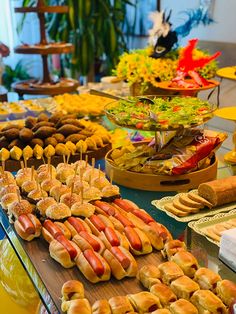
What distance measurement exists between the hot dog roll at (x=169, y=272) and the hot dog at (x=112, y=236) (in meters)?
0.13

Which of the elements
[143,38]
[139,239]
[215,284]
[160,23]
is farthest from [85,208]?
[143,38]

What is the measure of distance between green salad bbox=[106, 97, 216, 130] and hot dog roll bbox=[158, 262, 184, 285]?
0.57 meters

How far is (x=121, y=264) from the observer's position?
95 centimetres

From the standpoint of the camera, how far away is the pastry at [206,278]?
0.88m

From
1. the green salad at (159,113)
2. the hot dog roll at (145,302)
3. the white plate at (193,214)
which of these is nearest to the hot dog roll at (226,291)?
the hot dog roll at (145,302)

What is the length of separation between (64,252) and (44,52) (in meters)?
2.06

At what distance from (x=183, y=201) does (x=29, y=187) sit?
0.46 metres

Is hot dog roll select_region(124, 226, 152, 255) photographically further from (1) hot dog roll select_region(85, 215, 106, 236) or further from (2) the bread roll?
(2) the bread roll

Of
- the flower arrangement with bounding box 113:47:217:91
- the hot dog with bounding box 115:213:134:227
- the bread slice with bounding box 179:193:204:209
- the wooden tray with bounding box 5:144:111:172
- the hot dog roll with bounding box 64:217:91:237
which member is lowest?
the wooden tray with bounding box 5:144:111:172

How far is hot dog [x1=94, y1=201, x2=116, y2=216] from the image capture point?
1.17 meters

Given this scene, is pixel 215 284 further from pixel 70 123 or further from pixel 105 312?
pixel 70 123

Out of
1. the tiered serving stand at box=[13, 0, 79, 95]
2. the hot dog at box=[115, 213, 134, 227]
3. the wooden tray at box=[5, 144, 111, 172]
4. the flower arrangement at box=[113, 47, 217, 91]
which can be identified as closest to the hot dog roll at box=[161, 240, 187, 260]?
the hot dog at box=[115, 213, 134, 227]

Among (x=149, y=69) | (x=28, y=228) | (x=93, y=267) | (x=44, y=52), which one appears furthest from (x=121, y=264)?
(x=44, y=52)

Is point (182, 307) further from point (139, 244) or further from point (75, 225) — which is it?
point (75, 225)
